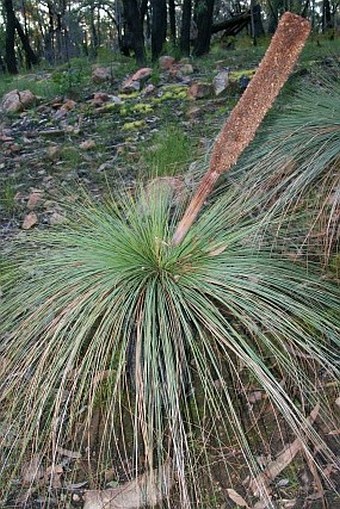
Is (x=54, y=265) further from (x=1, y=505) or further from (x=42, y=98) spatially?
(x=42, y=98)

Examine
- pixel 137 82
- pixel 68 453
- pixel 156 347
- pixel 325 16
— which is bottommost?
pixel 325 16

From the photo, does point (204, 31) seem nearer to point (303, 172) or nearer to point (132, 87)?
point (132, 87)

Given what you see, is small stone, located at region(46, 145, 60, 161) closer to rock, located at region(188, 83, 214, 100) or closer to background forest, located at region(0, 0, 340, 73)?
rock, located at region(188, 83, 214, 100)

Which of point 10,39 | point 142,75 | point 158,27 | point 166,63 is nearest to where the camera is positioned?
point 142,75

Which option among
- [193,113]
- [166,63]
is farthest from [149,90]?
[166,63]

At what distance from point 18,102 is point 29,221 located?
3204mm

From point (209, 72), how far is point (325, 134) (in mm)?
4294

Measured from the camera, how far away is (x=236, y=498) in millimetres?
1602

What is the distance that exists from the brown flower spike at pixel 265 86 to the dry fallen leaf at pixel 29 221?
1571 mm

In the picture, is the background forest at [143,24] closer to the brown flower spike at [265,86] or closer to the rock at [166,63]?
the rock at [166,63]

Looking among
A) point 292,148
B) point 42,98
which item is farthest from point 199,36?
point 292,148

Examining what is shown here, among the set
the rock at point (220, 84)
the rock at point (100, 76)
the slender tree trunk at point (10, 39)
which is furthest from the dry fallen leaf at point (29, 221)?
the slender tree trunk at point (10, 39)

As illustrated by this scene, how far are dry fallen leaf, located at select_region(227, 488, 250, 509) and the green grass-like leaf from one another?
0.08 meters

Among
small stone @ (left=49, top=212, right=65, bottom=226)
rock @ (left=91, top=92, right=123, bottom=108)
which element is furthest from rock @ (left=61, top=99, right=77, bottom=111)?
small stone @ (left=49, top=212, right=65, bottom=226)
